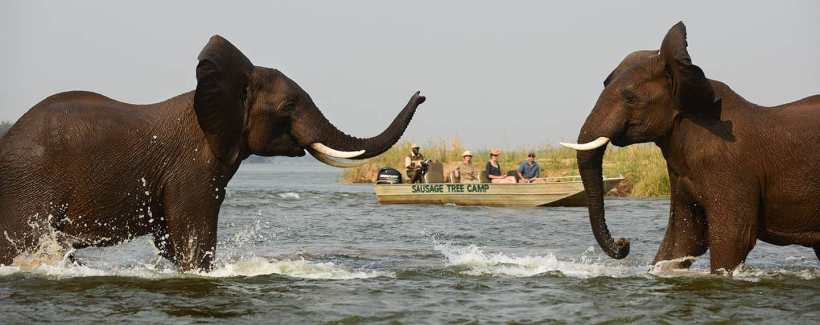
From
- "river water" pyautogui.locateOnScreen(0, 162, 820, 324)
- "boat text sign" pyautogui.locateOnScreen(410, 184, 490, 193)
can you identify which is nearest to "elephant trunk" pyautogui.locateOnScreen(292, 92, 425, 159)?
"river water" pyautogui.locateOnScreen(0, 162, 820, 324)

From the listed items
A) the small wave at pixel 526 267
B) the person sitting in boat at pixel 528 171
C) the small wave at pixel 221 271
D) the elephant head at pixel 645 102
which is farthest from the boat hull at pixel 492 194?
the elephant head at pixel 645 102

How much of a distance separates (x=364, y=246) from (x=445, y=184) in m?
13.0

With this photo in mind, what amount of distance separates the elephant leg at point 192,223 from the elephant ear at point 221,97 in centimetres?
36

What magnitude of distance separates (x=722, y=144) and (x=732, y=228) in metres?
0.68

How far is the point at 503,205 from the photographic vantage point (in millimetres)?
27766

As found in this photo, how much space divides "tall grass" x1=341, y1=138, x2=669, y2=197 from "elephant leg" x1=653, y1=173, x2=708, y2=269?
22137 millimetres

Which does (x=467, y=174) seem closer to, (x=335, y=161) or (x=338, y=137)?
(x=338, y=137)

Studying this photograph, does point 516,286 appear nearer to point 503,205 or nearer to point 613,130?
point 613,130

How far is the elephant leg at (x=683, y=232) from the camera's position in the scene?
393 inches

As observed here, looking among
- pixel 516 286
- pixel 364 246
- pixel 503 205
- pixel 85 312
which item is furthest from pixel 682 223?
pixel 503 205

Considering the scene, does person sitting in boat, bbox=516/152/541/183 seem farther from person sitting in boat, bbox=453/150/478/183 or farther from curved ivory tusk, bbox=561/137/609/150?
curved ivory tusk, bbox=561/137/609/150

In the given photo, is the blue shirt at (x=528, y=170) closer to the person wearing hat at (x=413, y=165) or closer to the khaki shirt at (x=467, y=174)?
the khaki shirt at (x=467, y=174)

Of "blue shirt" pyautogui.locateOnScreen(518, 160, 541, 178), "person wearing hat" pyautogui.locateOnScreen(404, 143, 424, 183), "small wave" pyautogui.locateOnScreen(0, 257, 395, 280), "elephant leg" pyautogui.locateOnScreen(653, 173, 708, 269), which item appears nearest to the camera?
"small wave" pyautogui.locateOnScreen(0, 257, 395, 280)

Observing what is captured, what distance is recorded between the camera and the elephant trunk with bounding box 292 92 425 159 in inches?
388
